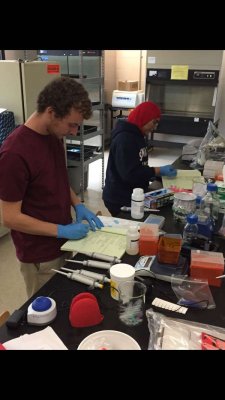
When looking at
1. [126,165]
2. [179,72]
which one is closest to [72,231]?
[126,165]

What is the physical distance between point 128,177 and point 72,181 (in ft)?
6.41

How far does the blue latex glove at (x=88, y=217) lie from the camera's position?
4.89 feet

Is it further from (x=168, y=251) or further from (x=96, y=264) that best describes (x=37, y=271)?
(x=168, y=251)

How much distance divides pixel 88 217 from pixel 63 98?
0.56m

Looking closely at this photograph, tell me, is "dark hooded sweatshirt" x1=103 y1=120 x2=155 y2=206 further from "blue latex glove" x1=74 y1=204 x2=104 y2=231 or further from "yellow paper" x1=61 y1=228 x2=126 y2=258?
"yellow paper" x1=61 y1=228 x2=126 y2=258

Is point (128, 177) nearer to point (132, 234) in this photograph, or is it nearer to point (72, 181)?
point (132, 234)

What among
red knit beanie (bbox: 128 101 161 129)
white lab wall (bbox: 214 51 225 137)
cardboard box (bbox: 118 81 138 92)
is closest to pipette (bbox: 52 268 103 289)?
red knit beanie (bbox: 128 101 161 129)

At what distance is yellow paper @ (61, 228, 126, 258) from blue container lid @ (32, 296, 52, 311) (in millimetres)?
324

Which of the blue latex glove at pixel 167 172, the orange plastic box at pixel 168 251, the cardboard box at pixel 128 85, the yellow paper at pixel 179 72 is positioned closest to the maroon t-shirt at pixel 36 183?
the orange plastic box at pixel 168 251

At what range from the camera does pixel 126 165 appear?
1985mm

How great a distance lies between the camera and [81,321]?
95 cm
